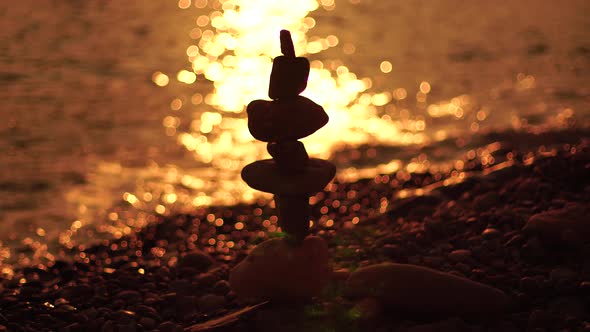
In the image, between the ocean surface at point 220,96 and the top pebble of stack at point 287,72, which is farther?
the ocean surface at point 220,96

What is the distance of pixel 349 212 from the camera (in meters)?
8.77

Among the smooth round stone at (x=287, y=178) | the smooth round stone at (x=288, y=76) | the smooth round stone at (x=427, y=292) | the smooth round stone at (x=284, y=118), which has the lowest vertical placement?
the smooth round stone at (x=427, y=292)

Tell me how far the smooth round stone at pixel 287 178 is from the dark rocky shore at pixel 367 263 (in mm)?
737

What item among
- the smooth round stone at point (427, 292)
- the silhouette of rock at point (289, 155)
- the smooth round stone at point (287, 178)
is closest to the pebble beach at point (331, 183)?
the smooth round stone at point (427, 292)

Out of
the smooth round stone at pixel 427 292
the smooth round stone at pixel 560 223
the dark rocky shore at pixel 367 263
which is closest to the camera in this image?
the smooth round stone at pixel 427 292

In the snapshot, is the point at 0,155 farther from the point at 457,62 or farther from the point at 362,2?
the point at 362,2

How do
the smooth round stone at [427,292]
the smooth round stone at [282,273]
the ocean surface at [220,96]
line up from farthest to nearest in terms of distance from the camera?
the ocean surface at [220,96] < the smooth round stone at [282,273] < the smooth round stone at [427,292]

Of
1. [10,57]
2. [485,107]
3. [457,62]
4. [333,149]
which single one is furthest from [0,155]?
[457,62]

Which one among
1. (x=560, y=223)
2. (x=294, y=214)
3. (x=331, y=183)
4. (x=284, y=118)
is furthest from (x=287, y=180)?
(x=331, y=183)

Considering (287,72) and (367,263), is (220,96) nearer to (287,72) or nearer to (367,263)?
(367,263)

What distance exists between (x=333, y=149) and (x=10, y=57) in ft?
26.0

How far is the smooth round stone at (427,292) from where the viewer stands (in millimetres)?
4895

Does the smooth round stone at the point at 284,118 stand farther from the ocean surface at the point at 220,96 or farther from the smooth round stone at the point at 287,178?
the ocean surface at the point at 220,96

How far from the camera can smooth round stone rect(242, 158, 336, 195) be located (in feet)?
16.7
